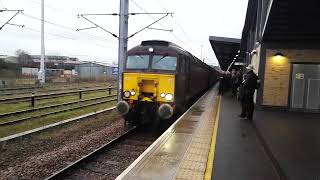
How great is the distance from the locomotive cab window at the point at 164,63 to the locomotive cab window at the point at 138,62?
267 mm

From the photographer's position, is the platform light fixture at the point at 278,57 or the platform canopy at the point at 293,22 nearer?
the platform canopy at the point at 293,22

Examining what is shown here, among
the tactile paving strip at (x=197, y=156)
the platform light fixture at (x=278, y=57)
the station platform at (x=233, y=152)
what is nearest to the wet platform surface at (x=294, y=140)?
the station platform at (x=233, y=152)

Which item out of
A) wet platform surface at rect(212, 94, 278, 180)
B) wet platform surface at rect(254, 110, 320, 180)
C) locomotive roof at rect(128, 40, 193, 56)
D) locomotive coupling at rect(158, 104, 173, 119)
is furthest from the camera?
locomotive roof at rect(128, 40, 193, 56)

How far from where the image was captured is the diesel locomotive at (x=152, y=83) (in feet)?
34.6

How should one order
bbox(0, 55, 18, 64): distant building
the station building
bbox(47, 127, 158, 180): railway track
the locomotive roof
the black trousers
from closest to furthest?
1. bbox(47, 127, 158, 180): railway track
2. the black trousers
3. the locomotive roof
4. the station building
5. bbox(0, 55, 18, 64): distant building

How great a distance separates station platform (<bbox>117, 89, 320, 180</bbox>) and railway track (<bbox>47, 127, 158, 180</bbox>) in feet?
3.53

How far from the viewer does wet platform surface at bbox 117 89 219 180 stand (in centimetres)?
541

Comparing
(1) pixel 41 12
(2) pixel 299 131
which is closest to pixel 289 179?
(2) pixel 299 131

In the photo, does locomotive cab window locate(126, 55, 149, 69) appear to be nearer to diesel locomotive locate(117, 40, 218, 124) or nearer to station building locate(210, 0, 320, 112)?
diesel locomotive locate(117, 40, 218, 124)

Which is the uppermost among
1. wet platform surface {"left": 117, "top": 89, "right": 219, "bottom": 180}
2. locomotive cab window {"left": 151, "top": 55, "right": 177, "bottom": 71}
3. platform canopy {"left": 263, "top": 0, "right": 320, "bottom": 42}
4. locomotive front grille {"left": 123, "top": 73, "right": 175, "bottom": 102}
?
platform canopy {"left": 263, "top": 0, "right": 320, "bottom": 42}

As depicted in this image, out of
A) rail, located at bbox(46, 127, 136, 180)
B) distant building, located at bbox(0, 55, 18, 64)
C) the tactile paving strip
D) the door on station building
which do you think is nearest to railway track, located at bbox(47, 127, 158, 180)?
rail, located at bbox(46, 127, 136, 180)

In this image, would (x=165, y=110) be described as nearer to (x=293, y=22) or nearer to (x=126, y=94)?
(x=126, y=94)

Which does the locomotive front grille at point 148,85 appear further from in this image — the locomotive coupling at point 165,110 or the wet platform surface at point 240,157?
the wet platform surface at point 240,157

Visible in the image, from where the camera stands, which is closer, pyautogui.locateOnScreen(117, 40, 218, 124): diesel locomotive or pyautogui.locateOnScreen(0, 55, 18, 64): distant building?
pyautogui.locateOnScreen(117, 40, 218, 124): diesel locomotive
